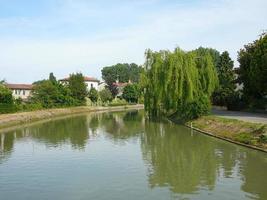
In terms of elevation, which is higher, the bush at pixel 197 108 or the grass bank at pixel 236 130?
the bush at pixel 197 108

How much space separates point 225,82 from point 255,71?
17887mm

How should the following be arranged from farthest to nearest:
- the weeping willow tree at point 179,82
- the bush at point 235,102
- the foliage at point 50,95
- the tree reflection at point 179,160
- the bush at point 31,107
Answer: the foliage at point 50,95, the bush at point 31,107, the bush at point 235,102, the weeping willow tree at point 179,82, the tree reflection at point 179,160

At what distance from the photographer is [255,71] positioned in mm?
53625

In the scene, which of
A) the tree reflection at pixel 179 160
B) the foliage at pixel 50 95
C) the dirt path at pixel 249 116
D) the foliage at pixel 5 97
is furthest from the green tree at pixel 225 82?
the foliage at pixel 5 97

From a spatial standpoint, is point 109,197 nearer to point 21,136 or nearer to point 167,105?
point 21,136

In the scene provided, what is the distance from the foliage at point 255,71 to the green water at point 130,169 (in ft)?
58.3

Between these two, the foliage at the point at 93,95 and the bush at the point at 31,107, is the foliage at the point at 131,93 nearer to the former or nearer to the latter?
the foliage at the point at 93,95

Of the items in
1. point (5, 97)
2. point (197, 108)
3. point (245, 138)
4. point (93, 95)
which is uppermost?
point (93, 95)

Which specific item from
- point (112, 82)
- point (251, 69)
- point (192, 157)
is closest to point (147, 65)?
point (251, 69)

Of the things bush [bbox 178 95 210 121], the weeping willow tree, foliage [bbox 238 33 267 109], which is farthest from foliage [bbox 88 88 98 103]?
bush [bbox 178 95 210 121]

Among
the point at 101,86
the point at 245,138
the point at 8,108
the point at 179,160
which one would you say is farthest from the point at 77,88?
the point at 179,160

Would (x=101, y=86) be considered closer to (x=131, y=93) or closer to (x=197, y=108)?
(x=131, y=93)

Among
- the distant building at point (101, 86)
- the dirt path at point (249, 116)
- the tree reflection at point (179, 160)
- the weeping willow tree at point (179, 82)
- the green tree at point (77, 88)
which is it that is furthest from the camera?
the distant building at point (101, 86)

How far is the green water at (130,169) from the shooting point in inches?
747
